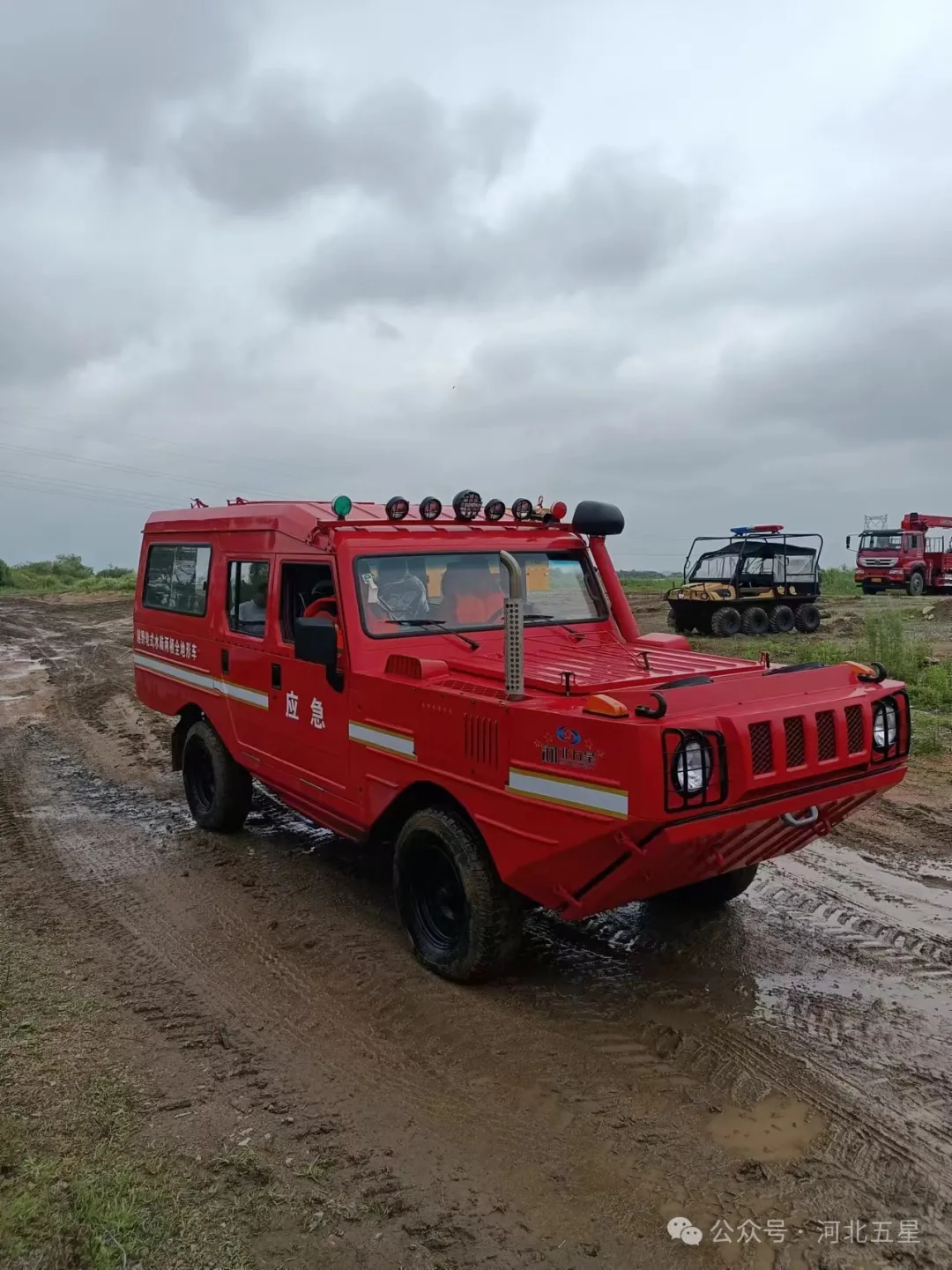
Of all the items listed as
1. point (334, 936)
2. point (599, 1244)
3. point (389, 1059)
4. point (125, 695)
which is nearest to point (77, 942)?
point (334, 936)

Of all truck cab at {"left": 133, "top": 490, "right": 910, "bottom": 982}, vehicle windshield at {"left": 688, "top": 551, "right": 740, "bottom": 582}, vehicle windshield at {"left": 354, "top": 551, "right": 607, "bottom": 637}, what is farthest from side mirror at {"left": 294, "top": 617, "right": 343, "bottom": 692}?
vehicle windshield at {"left": 688, "top": 551, "right": 740, "bottom": 582}

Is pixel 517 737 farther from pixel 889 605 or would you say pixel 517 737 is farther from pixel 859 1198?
pixel 889 605

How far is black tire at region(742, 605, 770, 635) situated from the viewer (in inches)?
784

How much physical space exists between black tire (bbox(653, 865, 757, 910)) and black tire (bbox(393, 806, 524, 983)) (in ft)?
4.21

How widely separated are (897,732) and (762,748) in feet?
3.08

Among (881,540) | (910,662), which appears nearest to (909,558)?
(881,540)

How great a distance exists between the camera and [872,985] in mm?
4309

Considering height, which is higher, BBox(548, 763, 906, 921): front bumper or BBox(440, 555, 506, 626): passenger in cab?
BBox(440, 555, 506, 626): passenger in cab

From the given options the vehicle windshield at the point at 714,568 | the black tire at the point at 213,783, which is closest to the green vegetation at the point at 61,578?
the vehicle windshield at the point at 714,568

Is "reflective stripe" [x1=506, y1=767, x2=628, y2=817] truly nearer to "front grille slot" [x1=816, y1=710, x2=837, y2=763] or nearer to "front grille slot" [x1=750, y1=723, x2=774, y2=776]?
"front grille slot" [x1=750, y1=723, x2=774, y2=776]

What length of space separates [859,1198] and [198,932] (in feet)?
11.2

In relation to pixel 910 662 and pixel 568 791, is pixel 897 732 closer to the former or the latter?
pixel 568 791

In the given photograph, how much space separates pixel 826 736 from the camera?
3.86m

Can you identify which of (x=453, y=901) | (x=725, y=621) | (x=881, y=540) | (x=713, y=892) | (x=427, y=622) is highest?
(x=881, y=540)
